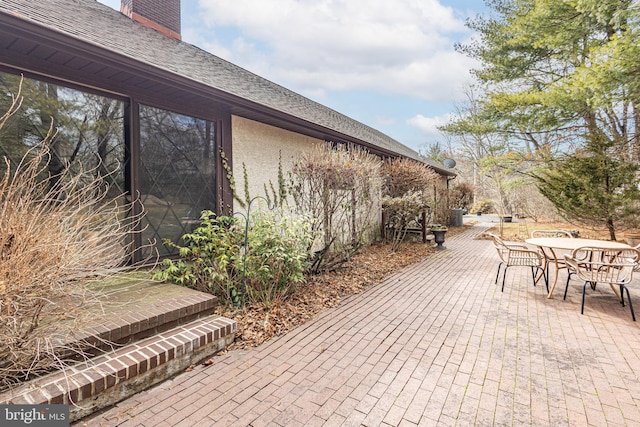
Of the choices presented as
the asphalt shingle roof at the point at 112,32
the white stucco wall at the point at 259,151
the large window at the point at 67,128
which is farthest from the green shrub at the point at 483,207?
the large window at the point at 67,128

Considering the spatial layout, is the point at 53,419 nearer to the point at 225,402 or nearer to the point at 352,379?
the point at 225,402

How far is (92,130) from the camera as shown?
3652 mm

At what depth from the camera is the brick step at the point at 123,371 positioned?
1.95 metres

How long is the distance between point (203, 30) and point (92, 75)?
8866 mm

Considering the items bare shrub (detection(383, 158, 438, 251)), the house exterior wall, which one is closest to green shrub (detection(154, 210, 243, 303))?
the house exterior wall

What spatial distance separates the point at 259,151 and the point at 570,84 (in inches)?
329

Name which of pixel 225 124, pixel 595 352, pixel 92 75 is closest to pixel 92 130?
pixel 92 75

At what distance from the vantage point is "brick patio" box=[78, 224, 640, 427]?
211 cm

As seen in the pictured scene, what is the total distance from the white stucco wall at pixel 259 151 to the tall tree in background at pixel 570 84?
7.37 metres

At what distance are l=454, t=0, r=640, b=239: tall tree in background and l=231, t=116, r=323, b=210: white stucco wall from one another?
737cm

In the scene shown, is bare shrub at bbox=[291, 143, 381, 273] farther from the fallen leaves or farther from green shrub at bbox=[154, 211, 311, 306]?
green shrub at bbox=[154, 211, 311, 306]

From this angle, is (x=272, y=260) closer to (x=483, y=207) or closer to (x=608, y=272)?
(x=608, y=272)

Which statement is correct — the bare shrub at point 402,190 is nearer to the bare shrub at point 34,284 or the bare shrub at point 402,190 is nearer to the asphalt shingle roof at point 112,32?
the asphalt shingle roof at point 112,32

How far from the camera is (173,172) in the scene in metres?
4.40
